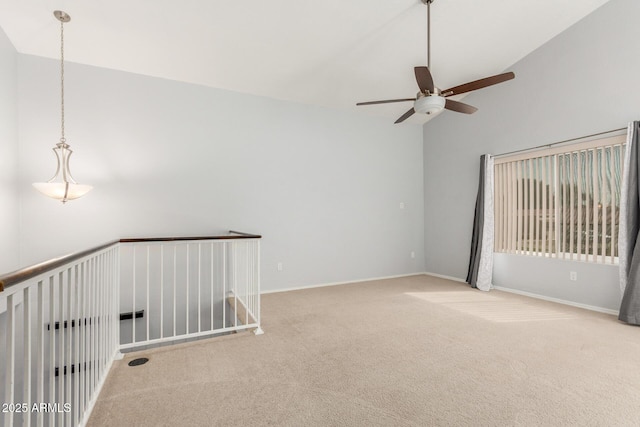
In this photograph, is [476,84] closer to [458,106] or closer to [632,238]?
[458,106]

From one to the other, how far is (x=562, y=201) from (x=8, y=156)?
6665 millimetres

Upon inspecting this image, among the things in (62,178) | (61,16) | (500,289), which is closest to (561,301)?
(500,289)

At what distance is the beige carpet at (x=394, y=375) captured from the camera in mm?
1852

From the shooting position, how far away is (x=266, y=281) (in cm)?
480

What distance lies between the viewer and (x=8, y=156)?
338 centimetres

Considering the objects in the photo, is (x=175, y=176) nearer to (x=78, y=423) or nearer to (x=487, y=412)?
(x=78, y=423)

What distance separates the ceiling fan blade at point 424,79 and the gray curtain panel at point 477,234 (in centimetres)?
265

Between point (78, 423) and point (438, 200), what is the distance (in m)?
5.70

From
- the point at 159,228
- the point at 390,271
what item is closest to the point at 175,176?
the point at 159,228

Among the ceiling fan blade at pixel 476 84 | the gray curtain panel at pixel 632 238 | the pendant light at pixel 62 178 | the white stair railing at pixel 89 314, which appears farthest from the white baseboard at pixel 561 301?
the pendant light at pixel 62 178

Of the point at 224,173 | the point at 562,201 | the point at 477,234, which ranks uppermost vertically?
the point at 224,173

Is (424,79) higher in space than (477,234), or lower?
higher

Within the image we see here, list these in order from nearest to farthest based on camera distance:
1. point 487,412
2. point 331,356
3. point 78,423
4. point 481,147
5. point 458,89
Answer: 1. point 78,423
2. point 487,412
3. point 331,356
4. point 458,89
5. point 481,147

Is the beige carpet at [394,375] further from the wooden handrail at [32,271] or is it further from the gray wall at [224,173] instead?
the gray wall at [224,173]
